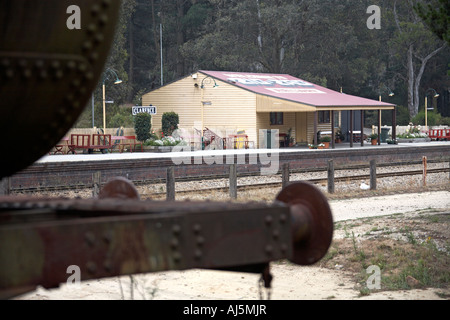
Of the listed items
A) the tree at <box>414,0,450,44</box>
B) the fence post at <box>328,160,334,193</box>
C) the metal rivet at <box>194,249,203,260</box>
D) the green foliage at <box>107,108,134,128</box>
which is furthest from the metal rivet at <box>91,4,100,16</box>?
the green foliage at <box>107,108,134,128</box>

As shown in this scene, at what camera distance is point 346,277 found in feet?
33.4

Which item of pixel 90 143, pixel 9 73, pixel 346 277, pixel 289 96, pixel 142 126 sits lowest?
pixel 346 277

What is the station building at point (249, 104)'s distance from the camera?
3681 centimetres

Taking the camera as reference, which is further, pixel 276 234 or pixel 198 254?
pixel 276 234

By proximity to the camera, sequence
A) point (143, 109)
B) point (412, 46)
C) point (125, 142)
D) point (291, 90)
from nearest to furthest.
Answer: point (125, 142) < point (143, 109) < point (291, 90) < point (412, 46)

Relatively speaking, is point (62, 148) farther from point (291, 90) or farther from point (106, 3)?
point (106, 3)

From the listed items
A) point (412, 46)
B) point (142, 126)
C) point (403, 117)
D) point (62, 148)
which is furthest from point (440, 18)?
point (412, 46)

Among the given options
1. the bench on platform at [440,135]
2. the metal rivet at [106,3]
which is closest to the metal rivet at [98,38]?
the metal rivet at [106,3]

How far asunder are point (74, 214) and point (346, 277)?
748 cm

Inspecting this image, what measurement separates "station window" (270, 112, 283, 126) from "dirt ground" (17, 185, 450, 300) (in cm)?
2602

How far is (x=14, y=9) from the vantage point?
2678 mm

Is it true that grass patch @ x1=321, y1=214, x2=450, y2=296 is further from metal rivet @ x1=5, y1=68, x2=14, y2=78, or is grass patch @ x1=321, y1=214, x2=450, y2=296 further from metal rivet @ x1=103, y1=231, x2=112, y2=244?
metal rivet @ x1=5, y1=68, x2=14, y2=78

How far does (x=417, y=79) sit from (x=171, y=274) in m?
59.2

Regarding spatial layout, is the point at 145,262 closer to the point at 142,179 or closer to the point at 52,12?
the point at 52,12
